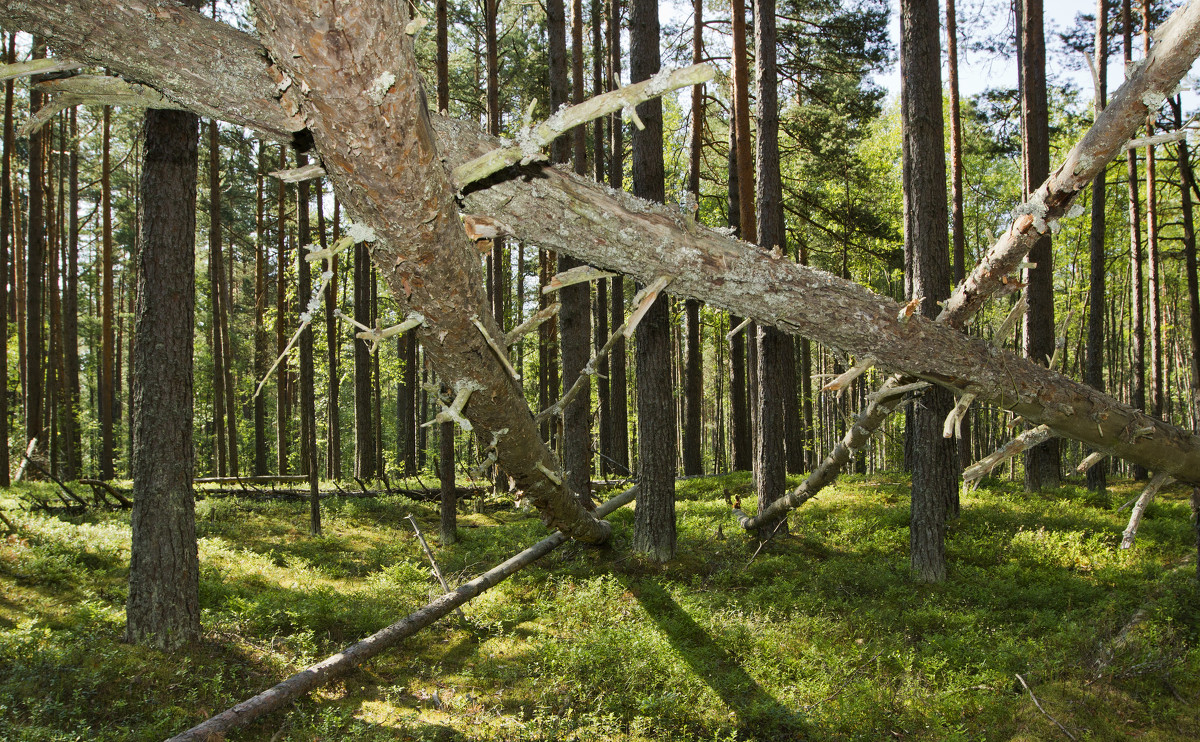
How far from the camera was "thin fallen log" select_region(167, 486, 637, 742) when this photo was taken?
4.93 metres

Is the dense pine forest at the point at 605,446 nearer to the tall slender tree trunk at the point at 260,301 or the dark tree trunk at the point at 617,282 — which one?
the dark tree trunk at the point at 617,282

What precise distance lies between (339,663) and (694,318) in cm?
1250

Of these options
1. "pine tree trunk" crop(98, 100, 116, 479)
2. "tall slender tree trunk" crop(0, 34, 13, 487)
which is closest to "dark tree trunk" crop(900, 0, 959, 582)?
"tall slender tree trunk" crop(0, 34, 13, 487)

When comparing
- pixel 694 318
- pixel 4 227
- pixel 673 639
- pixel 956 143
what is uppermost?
pixel 956 143

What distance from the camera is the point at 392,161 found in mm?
1770

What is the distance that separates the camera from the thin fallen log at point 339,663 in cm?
493

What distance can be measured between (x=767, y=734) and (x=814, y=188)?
70.2ft

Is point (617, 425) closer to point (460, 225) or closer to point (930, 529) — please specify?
point (930, 529)

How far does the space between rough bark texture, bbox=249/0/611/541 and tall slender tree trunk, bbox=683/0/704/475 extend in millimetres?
11189

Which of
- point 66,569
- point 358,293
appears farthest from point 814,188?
point 66,569

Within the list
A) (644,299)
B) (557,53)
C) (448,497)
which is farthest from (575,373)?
(644,299)

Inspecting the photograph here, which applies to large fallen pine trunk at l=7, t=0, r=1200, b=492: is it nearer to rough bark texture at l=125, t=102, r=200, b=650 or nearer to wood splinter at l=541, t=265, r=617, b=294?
wood splinter at l=541, t=265, r=617, b=294

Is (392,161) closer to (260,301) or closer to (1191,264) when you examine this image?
(1191,264)

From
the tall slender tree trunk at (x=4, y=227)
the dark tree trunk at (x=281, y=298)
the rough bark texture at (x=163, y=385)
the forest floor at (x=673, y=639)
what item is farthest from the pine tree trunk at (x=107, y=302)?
the rough bark texture at (x=163, y=385)
